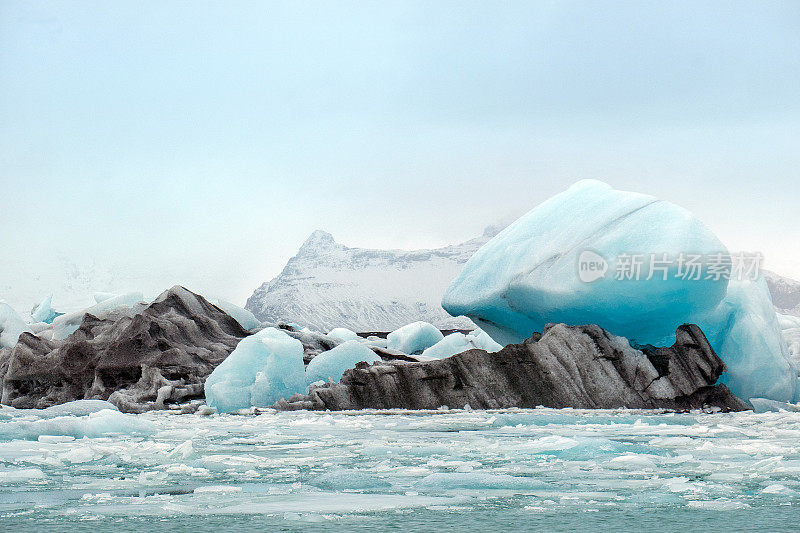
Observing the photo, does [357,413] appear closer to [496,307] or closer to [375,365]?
[375,365]

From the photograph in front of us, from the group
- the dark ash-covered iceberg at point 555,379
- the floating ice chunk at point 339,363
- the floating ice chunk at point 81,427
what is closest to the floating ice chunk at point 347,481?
the floating ice chunk at point 81,427

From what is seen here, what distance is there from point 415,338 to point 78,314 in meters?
8.24

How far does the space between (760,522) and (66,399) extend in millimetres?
13705

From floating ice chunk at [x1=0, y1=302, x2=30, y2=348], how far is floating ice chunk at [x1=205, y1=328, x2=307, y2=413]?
433 inches

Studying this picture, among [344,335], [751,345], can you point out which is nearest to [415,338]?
[344,335]

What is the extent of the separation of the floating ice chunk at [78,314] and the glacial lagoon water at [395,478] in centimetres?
1150

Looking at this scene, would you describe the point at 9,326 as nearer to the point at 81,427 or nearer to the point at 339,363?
the point at 339,363

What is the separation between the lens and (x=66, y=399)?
15.0 meters

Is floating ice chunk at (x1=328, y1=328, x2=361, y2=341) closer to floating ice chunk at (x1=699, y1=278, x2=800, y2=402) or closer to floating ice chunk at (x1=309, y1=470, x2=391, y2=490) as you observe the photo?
floating ice chunk at (x1=699, y1=278, x2=800, y2=402)

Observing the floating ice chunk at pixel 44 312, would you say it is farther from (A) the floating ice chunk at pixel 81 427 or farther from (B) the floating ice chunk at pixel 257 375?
(A) the floating ice chunk at pixel 81 427

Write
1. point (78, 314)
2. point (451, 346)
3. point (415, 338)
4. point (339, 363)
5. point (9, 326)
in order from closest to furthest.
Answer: point (339, 363) → point (451, 346) → point (78, 314) → point (415, 338) → point (9, 326)

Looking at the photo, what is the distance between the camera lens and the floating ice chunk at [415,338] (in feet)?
70.7

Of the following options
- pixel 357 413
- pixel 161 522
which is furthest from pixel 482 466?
pixel 357 413

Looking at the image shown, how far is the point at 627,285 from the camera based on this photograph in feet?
41.1
